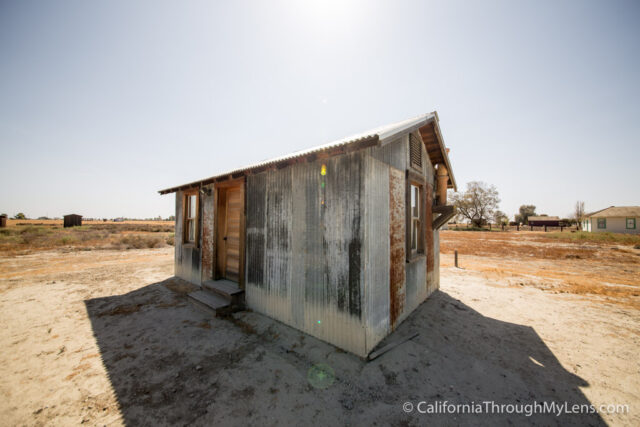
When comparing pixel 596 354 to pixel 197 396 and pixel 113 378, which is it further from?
pixel 113 378

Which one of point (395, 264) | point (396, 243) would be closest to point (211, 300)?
point (395, 264)

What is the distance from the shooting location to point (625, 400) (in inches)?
112

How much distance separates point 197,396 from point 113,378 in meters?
1.44

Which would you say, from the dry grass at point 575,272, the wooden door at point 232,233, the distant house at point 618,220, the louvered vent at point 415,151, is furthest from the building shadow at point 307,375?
the distant house at point 618,220

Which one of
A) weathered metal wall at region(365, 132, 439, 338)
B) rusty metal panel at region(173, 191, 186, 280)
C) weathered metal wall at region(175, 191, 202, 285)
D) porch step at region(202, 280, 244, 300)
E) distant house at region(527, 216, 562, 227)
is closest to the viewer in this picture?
weathered metal wall at region(365, 132, 439, 338)

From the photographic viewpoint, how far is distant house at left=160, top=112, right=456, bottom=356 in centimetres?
364

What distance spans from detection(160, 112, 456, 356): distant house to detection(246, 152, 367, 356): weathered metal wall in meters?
0.02

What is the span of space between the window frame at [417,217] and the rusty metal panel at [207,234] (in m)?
5.46

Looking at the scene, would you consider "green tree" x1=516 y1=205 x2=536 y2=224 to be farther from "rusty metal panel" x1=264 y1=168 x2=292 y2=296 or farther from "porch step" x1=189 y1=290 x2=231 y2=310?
"porch step" x1=189 y1=290 x2=231 y2=310

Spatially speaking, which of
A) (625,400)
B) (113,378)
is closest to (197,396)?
(113,378)

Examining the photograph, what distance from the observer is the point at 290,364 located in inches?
138

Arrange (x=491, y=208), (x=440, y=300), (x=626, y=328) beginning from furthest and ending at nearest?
1. (x=491, y=208)
2. (x=440, y=300)
3. (x=626, y=328)

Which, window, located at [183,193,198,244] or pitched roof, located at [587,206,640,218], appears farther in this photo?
pitched roof, located at [587,206,640,218]

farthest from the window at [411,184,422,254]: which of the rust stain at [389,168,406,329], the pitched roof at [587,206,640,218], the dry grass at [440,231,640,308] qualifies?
the pitched roof at [587,206,640,218]
